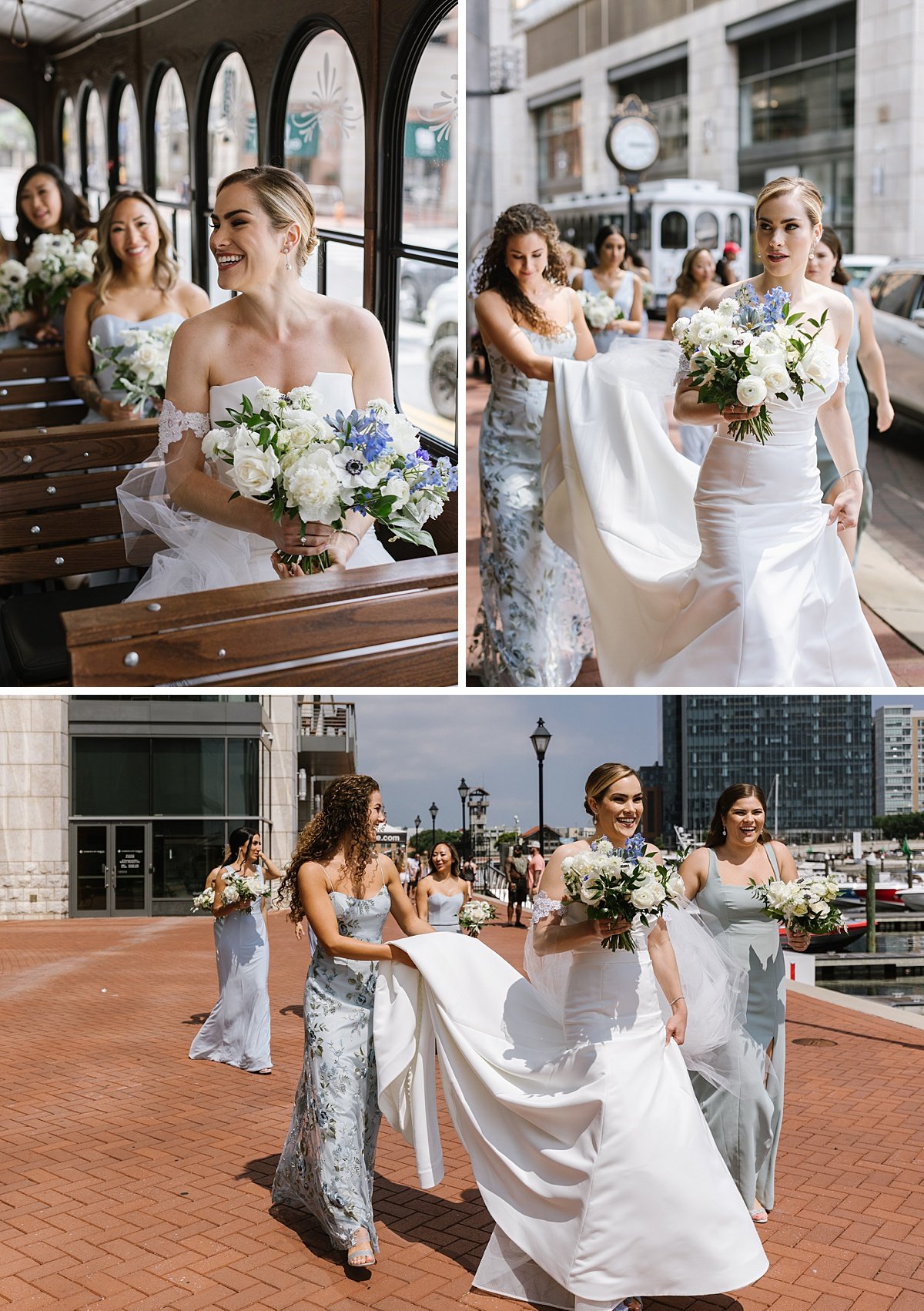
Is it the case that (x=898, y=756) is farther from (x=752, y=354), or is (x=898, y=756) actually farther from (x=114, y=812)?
(x=114, y=812)

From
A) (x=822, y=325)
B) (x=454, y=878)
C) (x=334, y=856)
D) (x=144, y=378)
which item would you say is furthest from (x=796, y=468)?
(x=454, y=878)

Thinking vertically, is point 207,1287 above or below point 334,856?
below

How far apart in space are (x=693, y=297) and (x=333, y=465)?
322cm

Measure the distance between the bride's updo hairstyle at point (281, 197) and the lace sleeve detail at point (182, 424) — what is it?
0.62 meters

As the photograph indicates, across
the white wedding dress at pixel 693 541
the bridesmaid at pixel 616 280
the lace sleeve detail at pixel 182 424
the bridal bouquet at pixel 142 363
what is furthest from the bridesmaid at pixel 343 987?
the bridesmaid at pixel 616 280

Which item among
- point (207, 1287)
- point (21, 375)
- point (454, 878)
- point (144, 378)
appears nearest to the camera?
point (207, 1287)

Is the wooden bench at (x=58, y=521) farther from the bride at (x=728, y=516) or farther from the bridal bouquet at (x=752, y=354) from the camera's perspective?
the bridal bouquet at (x=752, y=354)

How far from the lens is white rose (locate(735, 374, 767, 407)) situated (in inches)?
146

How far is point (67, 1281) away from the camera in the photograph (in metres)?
3.56

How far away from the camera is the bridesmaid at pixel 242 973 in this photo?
6.57 m

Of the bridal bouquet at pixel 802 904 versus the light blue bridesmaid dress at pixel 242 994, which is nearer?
the bridal bouquet at pixel 802 904

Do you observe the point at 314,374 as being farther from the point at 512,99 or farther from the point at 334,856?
the point at 512,99

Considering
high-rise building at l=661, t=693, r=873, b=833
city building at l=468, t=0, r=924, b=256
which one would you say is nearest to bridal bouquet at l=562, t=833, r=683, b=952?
high-rise building at l=661, t=693, r=873, b=833

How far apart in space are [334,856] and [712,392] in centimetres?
188
